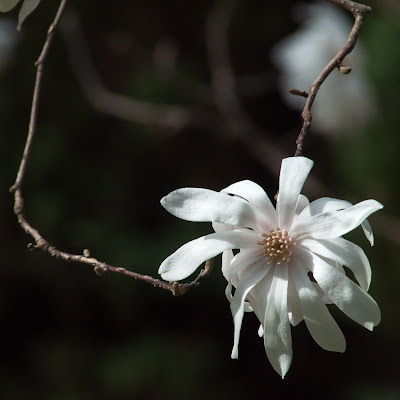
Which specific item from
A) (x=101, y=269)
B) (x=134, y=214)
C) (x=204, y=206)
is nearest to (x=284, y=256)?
(x=204, y=206)

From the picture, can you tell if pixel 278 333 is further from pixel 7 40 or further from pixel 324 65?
pixel 7 40

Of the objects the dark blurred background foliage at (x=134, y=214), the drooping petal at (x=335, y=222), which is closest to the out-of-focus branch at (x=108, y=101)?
the dark blurred background foliage at (x=134, y=214)

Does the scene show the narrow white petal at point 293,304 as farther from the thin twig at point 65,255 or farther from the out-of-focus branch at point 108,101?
the out-of-focus branch at point 108,101

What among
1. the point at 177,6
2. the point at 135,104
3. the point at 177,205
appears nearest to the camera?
the point at 177,205

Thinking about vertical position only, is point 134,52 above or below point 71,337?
above

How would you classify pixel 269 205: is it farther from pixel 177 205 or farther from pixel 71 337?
pixel 71 337

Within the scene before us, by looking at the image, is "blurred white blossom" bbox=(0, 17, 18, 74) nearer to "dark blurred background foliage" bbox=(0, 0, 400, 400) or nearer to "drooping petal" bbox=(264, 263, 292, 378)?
"dark blurred background foliage" bbox=(0, 0, 400, 400)

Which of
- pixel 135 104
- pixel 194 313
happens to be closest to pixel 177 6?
pixel 135 104
